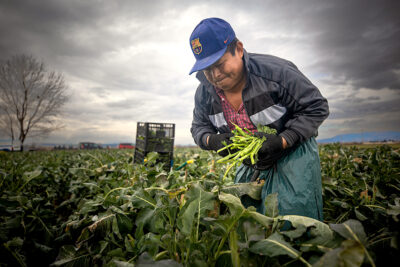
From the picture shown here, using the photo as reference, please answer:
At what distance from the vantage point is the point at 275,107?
1928 mm

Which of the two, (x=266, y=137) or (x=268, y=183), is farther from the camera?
(x=268, y=183)

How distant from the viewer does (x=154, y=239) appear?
32.0 inches

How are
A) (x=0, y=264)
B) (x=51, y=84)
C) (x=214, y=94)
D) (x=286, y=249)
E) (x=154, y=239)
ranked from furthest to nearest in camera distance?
(x=51, y=84)
(x=214, y=94)
(x=0, y=264)
(x=154, y=239)
(x=286, y=249)

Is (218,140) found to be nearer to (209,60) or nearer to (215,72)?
(215,72)

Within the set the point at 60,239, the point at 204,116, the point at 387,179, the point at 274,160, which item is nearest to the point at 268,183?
the point at 274,160

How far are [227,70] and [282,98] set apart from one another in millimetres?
582

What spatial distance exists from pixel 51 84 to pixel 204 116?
30514mm

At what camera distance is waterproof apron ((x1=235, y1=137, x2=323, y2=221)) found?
69.5 inches

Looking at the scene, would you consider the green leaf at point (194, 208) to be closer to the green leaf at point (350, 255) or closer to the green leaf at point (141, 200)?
the green leaf at point (141, 200)

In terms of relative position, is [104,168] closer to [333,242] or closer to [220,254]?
[220,254]

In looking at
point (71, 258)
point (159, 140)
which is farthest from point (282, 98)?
point (159, 140)

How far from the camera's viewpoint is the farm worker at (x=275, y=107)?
69.6 inches

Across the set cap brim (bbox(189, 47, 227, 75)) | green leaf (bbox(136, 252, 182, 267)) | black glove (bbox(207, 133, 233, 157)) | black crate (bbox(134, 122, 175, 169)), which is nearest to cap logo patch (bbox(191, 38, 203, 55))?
cap brim (bbox(189, 47, 227, 75))

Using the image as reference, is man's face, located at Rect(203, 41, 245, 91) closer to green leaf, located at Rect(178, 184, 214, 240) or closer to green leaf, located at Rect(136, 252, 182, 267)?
green leaf, located at Rect(178, 184, 214, 240)
